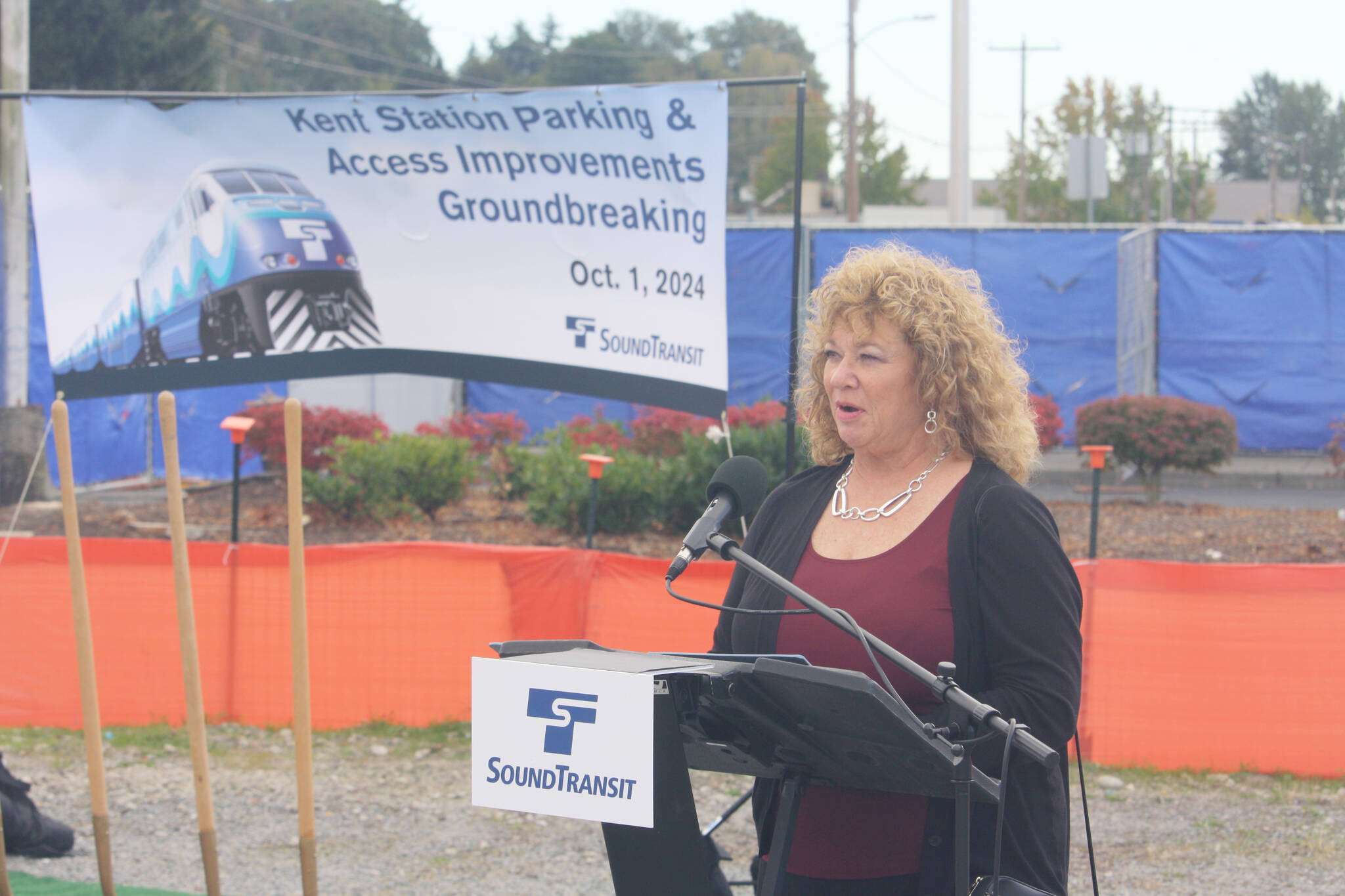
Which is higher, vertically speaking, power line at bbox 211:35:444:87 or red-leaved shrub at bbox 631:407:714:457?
power line at bbox 211:35:444:87

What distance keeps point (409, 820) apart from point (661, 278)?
263 centimetres

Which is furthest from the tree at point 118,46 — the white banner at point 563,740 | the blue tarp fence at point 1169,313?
the white banner at point 563,740

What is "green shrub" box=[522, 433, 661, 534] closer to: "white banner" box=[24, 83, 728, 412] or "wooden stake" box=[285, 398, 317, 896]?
"white banner" box=[24, 83, 728, 412]

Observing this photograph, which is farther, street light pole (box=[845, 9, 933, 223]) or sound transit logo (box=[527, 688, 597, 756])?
street light pole (box=[845, 9, 933, 223])

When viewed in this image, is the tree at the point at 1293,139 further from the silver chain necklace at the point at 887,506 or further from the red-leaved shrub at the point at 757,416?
the silver chain necklace at the point at 887,506

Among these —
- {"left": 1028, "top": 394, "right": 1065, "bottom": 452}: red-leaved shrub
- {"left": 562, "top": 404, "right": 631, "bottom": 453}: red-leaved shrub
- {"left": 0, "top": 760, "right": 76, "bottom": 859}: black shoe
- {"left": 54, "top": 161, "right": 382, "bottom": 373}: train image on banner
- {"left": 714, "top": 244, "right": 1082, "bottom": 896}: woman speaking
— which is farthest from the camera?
{"left": 1028, "top": 394, "right": 1065, "bottom": 452}: red-leaved shrub

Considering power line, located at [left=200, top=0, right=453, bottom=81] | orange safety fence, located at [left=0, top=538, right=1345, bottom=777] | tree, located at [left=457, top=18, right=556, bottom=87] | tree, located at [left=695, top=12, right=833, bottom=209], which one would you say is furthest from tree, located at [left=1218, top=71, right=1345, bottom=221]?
orange safety fence, located at [left=0, top=538, right=1345, bottom=777]

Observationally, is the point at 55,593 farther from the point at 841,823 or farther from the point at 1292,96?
the point at 1292,96

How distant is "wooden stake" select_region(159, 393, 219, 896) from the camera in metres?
3.47

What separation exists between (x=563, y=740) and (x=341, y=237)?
4.19 metres

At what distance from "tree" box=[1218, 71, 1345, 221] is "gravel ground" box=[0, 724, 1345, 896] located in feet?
315

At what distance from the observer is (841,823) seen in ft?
7.51

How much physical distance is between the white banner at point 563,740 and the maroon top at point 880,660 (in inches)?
19.9

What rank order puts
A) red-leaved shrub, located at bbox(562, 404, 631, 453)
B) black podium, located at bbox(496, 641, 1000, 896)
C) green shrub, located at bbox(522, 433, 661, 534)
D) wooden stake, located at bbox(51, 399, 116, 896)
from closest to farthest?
black podium, located at bbox(496, 641, 1000, 896), wooden stake, located at bbox(51, 399, 116, 896), green shrub, located at bbox(522, 433, 661, 534), red-leaved shrub, located at bbox(562, 404, 631, 453)
